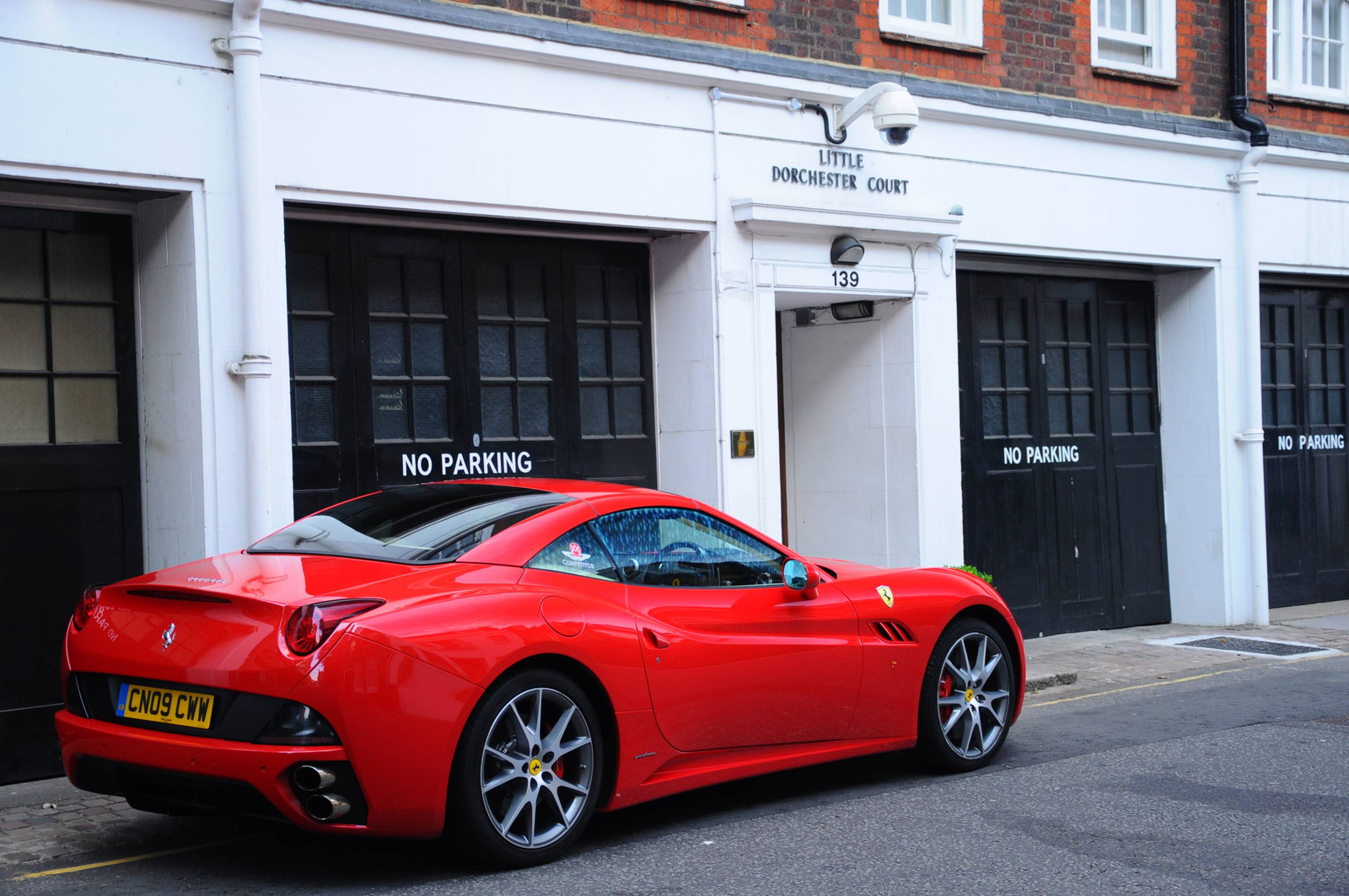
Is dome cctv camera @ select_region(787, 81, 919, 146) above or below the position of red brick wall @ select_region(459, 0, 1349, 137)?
below

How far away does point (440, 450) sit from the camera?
9188mm

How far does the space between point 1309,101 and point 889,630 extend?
A: 34.1 ft

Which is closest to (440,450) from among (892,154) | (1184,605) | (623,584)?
(623,584)

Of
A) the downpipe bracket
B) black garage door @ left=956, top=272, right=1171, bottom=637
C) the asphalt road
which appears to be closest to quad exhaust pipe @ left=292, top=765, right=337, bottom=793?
the asphalt road

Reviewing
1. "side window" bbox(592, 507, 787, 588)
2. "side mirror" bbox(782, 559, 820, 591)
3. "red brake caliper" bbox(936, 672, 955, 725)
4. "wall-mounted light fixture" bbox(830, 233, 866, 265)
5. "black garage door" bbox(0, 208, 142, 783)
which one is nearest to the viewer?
"side window" bbox(592, 507, 787, 588)

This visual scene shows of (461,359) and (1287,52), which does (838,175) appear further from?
(1287,52)

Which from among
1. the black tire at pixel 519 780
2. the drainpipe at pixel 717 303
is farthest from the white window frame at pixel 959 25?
the black tire at pixel 519 780

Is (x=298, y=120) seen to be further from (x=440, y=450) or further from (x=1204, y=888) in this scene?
(x=1204, y=888)

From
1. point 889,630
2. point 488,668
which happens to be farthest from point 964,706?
point 488,668

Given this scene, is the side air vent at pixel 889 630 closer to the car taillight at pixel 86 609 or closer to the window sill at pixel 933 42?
the car taillight at pixel 86 609

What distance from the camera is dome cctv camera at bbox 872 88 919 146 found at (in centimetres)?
1040

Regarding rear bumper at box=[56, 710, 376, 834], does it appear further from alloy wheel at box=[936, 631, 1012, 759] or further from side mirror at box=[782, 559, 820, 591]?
alloy wheel at box=[936, 631, 1012, 759]

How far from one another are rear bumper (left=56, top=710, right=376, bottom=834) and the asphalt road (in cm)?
37

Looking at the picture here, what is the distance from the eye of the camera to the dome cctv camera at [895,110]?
10398 mm
